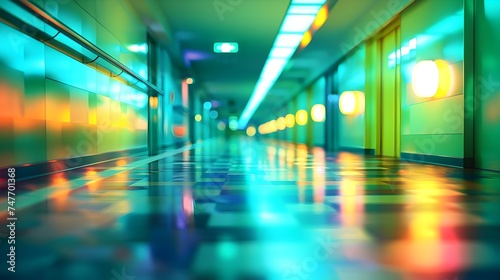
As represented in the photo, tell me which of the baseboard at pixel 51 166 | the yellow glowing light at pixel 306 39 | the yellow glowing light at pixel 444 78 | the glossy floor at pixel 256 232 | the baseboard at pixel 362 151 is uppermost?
the yellow glowing light at pixel 306 39

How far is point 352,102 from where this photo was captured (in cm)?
1119

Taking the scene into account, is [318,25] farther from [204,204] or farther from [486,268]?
[486,268]

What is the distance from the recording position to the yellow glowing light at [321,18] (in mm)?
8691

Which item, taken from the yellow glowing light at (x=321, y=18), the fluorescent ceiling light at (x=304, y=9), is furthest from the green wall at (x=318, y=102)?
the fluorescent ceiling light at (x=304, y=9)

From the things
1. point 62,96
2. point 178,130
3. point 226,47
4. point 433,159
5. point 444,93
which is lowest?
point 433,159

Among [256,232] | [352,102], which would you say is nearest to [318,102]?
[352,102]

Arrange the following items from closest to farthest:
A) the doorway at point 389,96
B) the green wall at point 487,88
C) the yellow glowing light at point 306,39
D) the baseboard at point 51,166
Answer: the baseboard at point 51,166
the green wall at point 487,88
the doorway at point 389,96
the yellow glowing light at point 306,39

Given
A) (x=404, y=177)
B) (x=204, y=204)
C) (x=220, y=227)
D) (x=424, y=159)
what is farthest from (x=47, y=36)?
(x=424, y=159)

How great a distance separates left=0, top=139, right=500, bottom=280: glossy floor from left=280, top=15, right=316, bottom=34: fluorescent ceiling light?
6.89 meters

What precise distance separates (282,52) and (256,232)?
40.1ft

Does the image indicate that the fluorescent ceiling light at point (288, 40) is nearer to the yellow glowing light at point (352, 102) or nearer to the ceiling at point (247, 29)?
the ceiling at point (247, 29)

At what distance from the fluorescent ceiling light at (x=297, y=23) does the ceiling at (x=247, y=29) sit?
0.23 metres

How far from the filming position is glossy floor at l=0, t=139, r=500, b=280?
157 cm

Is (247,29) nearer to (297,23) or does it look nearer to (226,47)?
(297,23)
